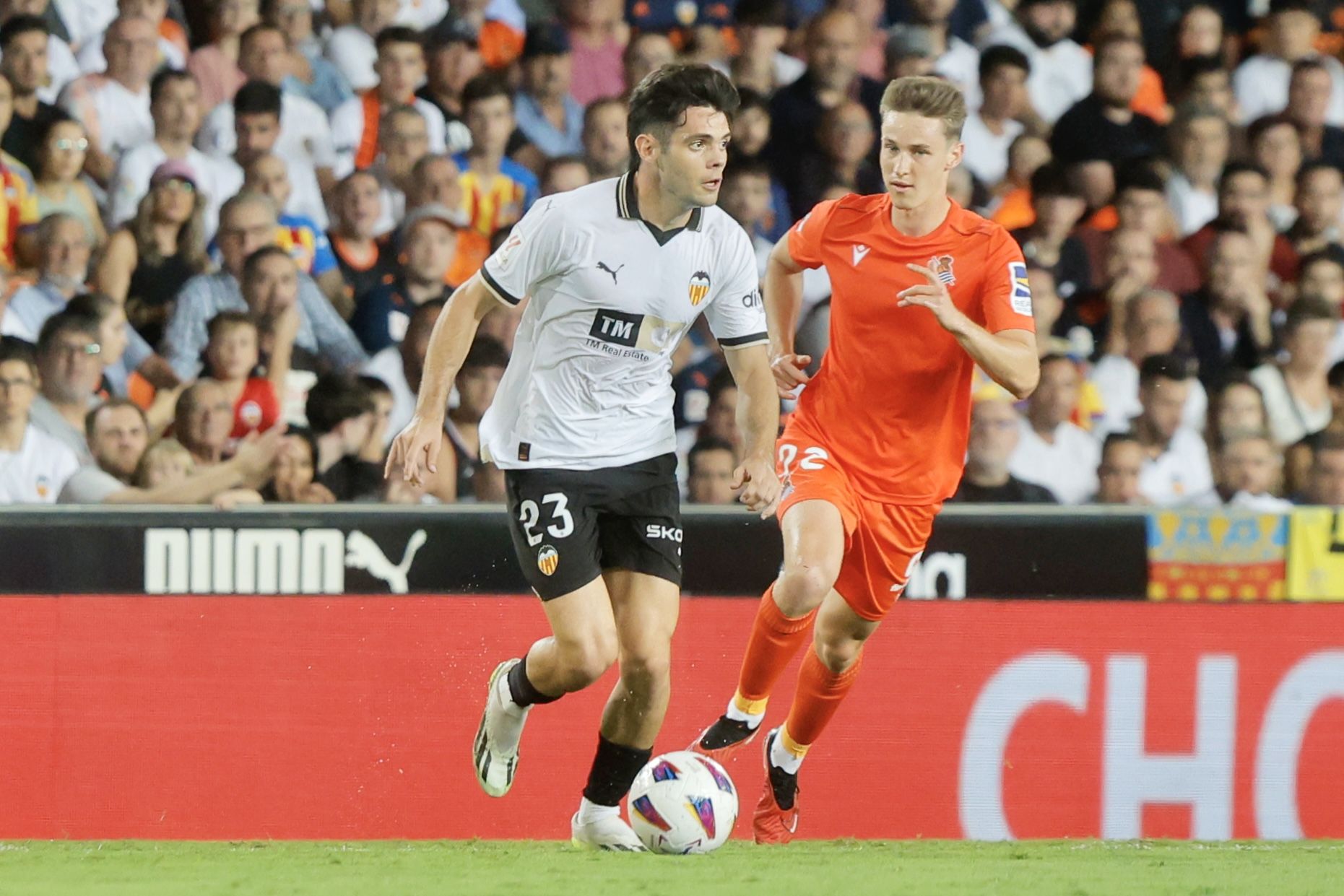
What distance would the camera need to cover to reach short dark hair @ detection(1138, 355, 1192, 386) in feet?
24.1

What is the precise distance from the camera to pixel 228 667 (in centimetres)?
598

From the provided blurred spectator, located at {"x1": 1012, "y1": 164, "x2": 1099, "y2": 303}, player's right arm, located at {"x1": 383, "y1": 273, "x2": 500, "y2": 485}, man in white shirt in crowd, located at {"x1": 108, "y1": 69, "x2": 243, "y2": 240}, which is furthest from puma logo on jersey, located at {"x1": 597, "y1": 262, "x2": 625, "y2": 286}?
blurred spectator, located at {"x1": 1012, "y1": 164, "x2": 1099, "y2": 303}

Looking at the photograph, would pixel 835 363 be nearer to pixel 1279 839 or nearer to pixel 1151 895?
pixel 1151 895

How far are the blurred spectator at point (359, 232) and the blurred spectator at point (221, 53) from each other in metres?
0.68

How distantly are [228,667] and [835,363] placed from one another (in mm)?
2302

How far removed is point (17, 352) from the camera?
21.9 feet

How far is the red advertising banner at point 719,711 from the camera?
5.96 metres

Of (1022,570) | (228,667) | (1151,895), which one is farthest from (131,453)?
(1151,895)

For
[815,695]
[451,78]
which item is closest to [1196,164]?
[451,78]

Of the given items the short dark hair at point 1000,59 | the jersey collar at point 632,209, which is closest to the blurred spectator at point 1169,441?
the short dark hair at point 1000,59

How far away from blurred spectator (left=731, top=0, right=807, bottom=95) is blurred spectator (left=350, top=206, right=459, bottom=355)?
3.82 feet

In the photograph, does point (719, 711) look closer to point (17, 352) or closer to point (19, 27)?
point (17, 352)

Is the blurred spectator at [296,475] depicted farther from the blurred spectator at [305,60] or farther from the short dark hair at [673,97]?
the short dark hair at [673,97]

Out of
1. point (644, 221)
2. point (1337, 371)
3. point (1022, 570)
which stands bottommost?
point (1022, 570)
